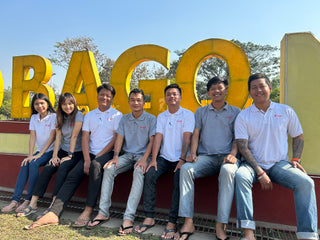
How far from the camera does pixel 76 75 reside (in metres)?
4.71

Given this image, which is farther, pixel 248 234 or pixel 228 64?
pixel 228 64

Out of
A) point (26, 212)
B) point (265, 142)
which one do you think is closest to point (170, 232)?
point (265, 142)

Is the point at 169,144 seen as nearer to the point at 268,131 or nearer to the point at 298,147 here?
the point at 268,131

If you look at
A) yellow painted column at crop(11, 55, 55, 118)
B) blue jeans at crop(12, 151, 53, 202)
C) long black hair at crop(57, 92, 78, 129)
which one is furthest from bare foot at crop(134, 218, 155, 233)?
yellow painted column at crop(11, 55, 55, 118)

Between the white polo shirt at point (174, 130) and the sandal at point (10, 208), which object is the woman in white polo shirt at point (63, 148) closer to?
the sandal at point (10, 208)

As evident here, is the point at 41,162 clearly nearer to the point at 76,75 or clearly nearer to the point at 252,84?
the point at 76,75

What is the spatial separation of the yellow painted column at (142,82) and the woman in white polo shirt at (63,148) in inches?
43.2

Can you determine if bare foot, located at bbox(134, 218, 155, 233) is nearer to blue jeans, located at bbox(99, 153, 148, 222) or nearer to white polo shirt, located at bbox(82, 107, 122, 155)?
blue jeans, located at bbox(99, 153, 148, 222)

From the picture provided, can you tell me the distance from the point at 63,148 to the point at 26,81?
250cm

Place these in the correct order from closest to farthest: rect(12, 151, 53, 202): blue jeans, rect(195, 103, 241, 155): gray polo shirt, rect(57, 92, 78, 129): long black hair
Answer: rect(195, 103, 241, 155): gray polo shirt → rect(12, 151, 53, 202): blue jeans → rect(57, 92, 78, 129): long black hair

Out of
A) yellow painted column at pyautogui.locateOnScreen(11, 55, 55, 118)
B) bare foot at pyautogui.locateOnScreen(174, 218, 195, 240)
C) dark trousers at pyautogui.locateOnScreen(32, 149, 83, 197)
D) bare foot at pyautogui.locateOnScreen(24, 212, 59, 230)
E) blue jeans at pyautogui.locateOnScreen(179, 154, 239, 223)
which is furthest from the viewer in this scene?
yellow painted column at pyautogui.locateOnScreen(11, 55, 55, 118)

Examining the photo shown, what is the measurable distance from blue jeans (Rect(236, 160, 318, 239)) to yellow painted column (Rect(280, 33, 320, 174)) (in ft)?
2.37

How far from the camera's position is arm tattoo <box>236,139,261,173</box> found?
2405mm

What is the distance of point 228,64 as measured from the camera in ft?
12.4
